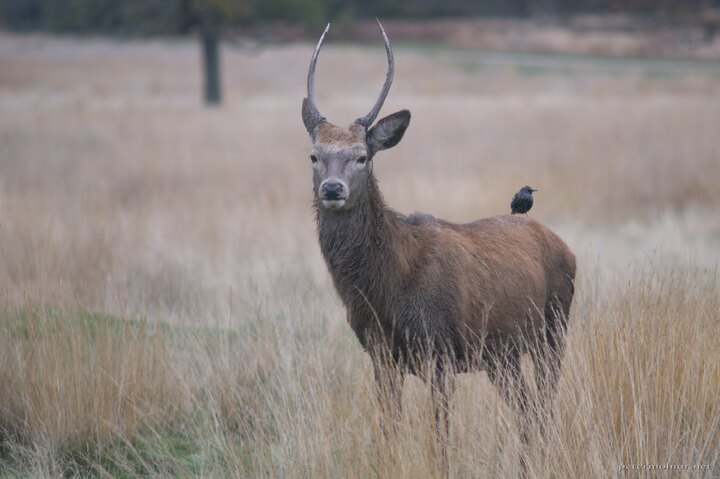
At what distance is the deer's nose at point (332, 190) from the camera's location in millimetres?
5027

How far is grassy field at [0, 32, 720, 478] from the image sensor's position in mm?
4691

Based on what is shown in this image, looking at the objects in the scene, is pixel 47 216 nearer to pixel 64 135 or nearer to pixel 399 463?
pixel 399 463

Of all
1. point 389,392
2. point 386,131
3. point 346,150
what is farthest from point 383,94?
point 389,392

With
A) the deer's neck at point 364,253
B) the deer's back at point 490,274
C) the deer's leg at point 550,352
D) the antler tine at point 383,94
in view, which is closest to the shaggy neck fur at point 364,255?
the deer's neck at point 364,253

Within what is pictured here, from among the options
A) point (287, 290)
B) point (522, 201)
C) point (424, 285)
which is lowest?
point (287, 290)

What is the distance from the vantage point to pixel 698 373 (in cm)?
478

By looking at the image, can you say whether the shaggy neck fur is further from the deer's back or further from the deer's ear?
the deer's ear

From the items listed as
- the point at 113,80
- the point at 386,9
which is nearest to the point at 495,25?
the point at 386,9

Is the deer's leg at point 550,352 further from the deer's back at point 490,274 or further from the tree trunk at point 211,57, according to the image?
the tree trunk at point 211,57

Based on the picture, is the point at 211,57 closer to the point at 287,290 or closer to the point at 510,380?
the point at 287,290

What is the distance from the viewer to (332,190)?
16.5 ft

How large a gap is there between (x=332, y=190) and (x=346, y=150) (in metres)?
0.37

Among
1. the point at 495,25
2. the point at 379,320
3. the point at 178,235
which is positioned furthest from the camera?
the point at 495,25

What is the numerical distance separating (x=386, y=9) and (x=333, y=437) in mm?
47032
